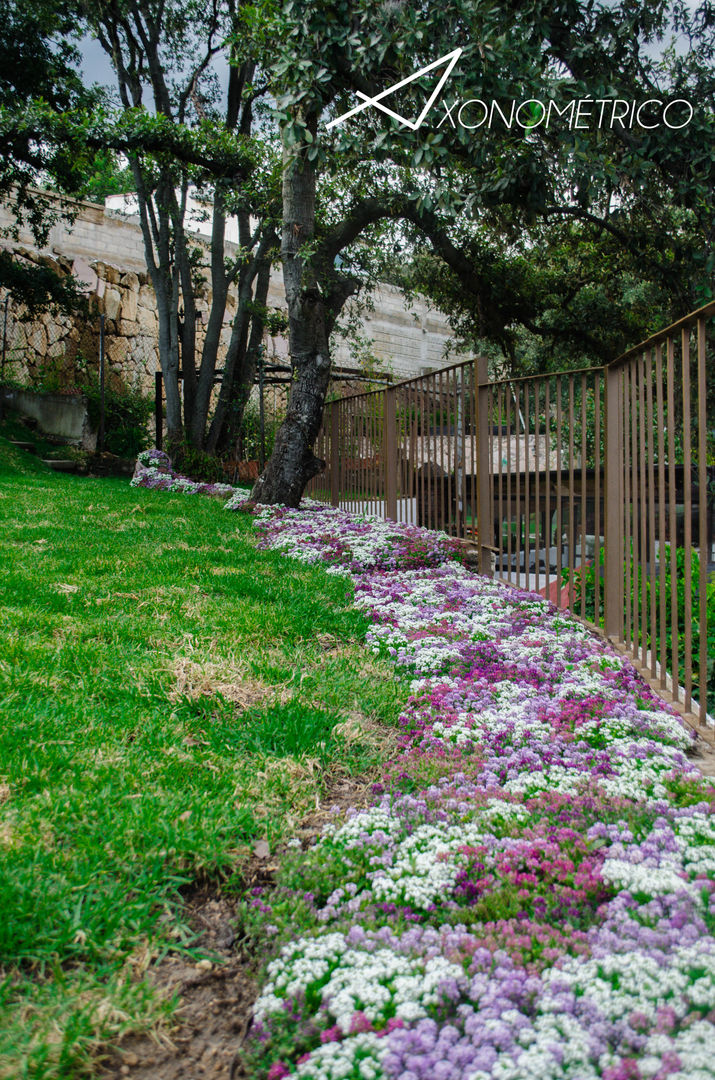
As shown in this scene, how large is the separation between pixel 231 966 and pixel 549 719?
66.1 inches

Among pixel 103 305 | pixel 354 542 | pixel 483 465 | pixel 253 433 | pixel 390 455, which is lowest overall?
pixel 354 542

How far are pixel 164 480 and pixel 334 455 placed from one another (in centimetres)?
271

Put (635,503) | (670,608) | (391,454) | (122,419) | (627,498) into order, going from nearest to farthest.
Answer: (635,503)
(627,498)
(670,608)
(391,454)
(122,419)

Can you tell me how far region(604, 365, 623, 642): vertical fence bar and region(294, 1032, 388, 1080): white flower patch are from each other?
3.19 m

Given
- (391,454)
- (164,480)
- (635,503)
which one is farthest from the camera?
(164,480)

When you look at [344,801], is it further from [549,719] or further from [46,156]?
[46,156]

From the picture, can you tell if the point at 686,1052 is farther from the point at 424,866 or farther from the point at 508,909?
the point at 424,866

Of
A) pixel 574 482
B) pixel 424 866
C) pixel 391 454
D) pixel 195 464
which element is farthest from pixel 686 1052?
pixel 195 464

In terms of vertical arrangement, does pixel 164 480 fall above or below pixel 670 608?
above

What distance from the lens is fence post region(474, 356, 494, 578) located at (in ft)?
19.8

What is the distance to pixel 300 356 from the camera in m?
9.01

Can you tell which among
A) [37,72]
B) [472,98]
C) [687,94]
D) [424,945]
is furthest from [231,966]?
[37,72]

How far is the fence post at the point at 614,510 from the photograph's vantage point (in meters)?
4.17

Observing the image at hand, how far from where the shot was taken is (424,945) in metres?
1.66
